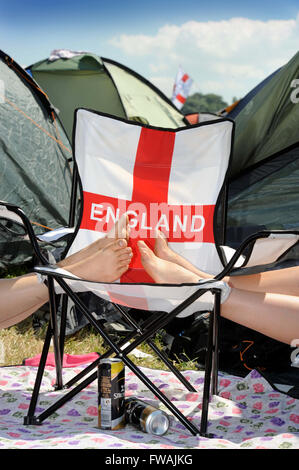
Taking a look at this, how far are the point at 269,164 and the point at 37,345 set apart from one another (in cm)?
153

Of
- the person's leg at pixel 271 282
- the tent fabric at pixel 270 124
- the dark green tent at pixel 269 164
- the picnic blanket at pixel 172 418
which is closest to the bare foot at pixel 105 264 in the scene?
the person's leg at pixel 271 282

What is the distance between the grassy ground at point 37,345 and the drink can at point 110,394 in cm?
68

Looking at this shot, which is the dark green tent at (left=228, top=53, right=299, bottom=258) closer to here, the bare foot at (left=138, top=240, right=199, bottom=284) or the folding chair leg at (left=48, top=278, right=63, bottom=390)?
the bare foot at (left=138, top=240, right=199, bottom=284)

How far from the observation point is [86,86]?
439 cm

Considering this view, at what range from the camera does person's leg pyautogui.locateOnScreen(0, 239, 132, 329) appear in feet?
4.66

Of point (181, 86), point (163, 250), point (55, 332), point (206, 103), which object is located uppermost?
point (206, 103)

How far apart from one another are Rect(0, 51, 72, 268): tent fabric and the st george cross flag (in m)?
1.00

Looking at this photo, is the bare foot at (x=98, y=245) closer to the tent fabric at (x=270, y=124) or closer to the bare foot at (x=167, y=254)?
the bare foot at (x=167, y=254)

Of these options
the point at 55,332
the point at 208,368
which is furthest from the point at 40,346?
the point at 208,368

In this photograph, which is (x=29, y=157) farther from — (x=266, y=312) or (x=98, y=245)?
(x=266, y=312)

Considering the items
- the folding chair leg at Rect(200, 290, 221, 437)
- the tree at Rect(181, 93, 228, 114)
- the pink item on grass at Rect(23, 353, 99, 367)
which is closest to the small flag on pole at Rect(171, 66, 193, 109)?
the pink item on grass at Rect(23, 353, 99, 367)

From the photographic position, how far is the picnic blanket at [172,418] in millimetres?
1206

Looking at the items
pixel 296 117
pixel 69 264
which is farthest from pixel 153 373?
pixel 296 117
